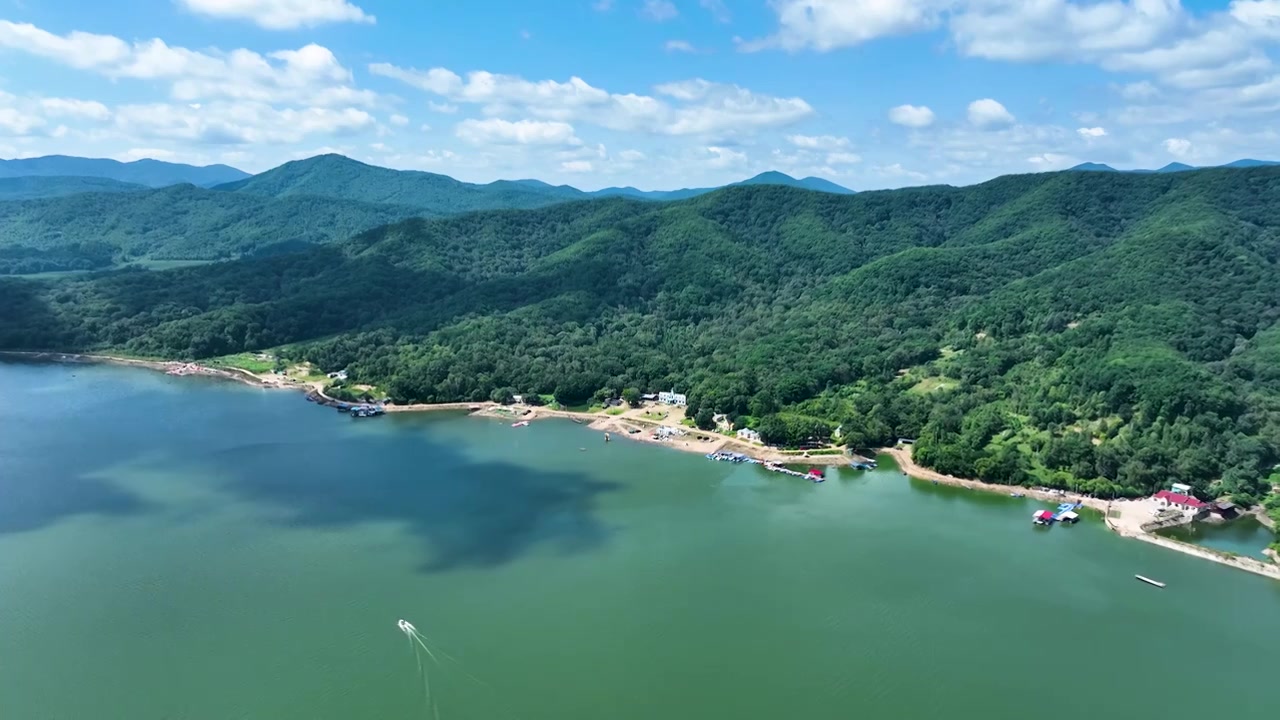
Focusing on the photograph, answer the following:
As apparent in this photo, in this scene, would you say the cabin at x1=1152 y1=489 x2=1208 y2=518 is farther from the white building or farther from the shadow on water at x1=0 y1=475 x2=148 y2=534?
the shadow on water at x1=0 y1=475 x2=148 y2=534

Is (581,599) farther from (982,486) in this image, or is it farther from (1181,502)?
(1181,502)

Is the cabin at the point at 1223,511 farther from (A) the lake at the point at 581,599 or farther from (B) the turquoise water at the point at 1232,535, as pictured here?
(A) the lake at the point at 581,599

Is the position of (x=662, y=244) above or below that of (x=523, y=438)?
above

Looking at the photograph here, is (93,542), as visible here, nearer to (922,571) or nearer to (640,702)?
(640,702)

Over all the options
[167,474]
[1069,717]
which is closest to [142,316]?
[167,474]

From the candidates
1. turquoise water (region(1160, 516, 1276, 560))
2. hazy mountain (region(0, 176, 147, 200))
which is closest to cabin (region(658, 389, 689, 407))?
turquoise water (region(1160, 516, 1276, 560))

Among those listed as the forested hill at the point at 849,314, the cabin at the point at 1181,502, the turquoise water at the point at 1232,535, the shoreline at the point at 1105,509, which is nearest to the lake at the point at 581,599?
the shoreline at the point at 1105,509
